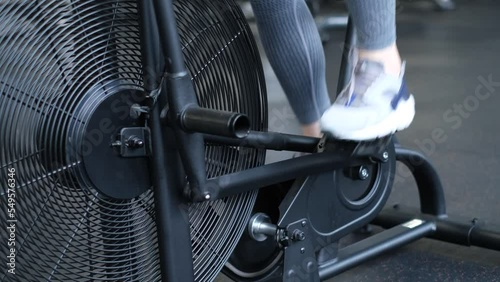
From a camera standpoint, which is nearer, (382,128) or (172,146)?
(172,146)

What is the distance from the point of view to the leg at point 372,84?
3.93 ft

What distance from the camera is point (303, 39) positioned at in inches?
53.5

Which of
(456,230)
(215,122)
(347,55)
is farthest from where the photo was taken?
(456,230)

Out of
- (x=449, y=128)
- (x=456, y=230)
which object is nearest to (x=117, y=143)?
(x=456, y=230)

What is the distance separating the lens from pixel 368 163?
1.37 m

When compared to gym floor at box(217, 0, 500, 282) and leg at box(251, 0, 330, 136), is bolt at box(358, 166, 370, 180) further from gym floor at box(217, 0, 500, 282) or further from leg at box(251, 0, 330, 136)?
gym floor at box(217, 0, 500, 282)

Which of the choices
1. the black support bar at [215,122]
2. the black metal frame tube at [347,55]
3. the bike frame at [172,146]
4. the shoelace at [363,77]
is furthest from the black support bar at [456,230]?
the black support bar at [215,122]

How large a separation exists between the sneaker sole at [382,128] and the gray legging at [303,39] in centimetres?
11

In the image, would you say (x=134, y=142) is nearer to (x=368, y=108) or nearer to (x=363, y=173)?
(x=368, y=108)

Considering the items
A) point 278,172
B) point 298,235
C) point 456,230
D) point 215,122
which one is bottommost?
point 456,230

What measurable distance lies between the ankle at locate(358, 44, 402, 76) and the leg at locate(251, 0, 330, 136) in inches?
6.3

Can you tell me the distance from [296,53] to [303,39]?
30 millimetres

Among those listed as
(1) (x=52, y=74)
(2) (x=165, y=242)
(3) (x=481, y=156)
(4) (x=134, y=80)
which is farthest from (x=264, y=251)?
(3) (x=481, y=156)

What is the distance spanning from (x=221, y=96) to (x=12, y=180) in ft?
1.20
